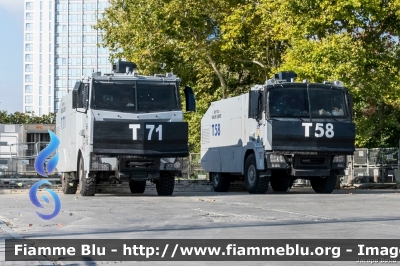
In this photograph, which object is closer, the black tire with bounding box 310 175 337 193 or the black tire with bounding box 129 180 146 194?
the black tire with bounding box 310 175 337 193

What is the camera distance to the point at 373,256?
9477 millimetres

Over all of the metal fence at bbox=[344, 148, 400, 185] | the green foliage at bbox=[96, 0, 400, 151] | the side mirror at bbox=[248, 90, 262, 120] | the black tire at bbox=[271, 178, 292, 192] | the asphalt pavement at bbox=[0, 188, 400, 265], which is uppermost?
the green foliage at bbox=[96, 0, 400, 151]

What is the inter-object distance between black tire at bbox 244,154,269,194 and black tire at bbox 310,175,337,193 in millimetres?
2057

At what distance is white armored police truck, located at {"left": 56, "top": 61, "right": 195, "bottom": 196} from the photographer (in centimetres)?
2338

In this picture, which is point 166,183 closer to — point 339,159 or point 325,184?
point 339,159

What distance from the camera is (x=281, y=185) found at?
30.5m

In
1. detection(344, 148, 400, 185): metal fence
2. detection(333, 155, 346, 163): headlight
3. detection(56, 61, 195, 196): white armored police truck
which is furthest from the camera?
detection(344, 148, 400, 185): metal fence

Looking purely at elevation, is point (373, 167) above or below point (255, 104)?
below

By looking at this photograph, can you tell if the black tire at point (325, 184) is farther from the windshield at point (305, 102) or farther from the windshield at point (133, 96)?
the windshield at point (133, 96)

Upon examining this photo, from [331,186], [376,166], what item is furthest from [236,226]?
[376,166]

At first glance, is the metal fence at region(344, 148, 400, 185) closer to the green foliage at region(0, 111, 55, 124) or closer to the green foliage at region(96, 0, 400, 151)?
the green foliage at region(96, 0, 400, 151)

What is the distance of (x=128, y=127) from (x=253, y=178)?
5.23 metres

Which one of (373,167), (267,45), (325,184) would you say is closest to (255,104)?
(325,184)

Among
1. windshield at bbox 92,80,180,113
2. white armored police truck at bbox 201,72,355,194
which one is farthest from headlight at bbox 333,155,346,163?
windshield at bbox 92,80,180,113
